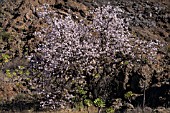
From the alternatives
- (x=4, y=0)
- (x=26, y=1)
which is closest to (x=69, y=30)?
(x=26, y=1)

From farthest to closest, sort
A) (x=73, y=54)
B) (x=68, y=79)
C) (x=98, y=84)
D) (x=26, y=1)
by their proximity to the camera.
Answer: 1. (x=26, y=1)
2. (x=98, y=84)
3. (x=68, y=79)
4. (x=73, y=54)

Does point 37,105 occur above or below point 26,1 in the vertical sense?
below

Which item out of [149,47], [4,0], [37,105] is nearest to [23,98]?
[37,105]

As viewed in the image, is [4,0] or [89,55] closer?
[89,55]

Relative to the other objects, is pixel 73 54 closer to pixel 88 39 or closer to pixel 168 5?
pixel 88 39

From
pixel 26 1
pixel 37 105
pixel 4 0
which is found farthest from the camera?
pixel 4 0

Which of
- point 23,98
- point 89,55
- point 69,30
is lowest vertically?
point 23,98

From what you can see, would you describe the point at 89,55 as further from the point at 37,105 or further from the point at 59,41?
the point at 37,105
